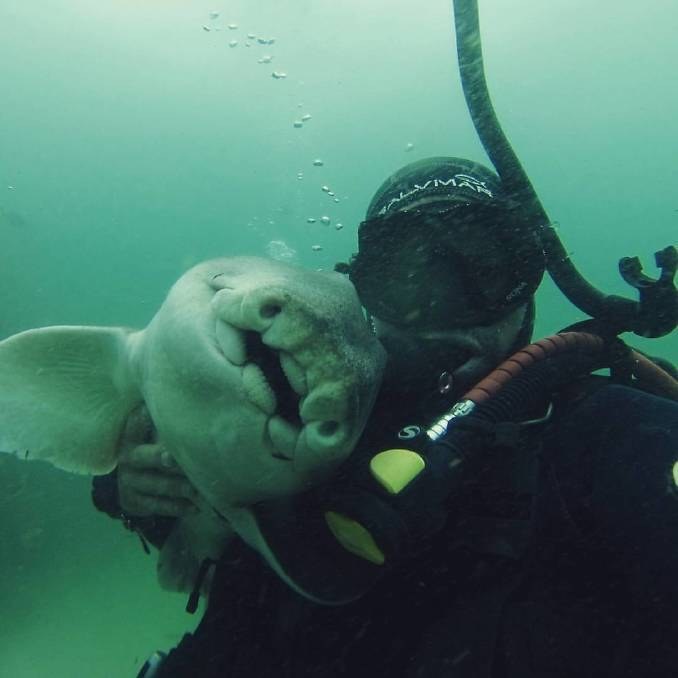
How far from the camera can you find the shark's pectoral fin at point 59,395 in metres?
2.26

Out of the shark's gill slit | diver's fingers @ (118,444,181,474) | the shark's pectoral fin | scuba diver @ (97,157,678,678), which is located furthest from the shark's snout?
the shark's pectoral fin

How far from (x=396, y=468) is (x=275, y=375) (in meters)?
0.50

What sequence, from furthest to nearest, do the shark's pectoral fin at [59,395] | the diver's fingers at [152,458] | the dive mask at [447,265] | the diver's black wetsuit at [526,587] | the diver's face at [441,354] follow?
the dive mask at [447,265] → the diver's face at [441,354] → the shark's pectoral fin at [59,395] → the diver's fingers at [152,458] → the diver's black wetsuit at [526,587]

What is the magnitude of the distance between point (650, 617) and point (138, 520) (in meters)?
2.17

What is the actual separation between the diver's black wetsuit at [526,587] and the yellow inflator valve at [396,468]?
508 millimetres

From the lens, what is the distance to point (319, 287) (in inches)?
60.0

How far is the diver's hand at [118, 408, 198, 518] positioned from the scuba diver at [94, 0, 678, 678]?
12mm

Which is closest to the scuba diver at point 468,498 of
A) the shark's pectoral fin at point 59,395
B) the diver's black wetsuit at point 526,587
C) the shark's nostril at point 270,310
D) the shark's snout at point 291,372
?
the diver's black wetsuit at point 526,587

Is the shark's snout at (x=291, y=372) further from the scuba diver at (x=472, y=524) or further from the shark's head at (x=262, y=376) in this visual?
the scuba diver at (x=472, y=524)

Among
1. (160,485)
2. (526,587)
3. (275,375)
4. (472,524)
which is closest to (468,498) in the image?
(472,524)

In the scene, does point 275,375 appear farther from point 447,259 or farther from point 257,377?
point 447,259

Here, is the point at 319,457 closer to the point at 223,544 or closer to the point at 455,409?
the point at 455,409

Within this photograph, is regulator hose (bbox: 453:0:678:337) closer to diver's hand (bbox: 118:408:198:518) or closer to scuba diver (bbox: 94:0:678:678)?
scuba diver (bbox: 94:0:678:678)

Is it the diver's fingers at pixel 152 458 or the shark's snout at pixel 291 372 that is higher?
the shark's snout at pixel 291 372
